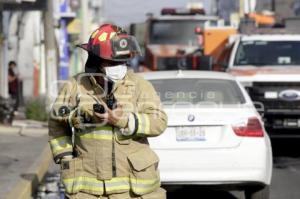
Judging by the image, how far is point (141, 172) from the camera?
4.60m

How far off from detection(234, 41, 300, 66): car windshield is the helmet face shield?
10.1 m

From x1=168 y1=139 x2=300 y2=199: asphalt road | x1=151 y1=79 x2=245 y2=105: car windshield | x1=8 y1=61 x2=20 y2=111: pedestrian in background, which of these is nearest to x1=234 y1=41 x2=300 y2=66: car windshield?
x1=168 y1=139 x2=300 y2=199: asphalt road

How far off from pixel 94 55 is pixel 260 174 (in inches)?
153

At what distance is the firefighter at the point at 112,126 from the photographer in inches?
179

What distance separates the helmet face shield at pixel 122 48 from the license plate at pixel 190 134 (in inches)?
142

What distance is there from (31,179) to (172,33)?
14.7m

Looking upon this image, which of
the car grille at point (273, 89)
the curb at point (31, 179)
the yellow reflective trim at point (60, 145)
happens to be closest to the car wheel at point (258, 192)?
the curb at point (31, 179)

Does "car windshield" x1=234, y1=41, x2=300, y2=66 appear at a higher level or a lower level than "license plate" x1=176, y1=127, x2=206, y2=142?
higher

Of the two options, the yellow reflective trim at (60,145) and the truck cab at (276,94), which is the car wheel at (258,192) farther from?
the truck cab at (276,94)

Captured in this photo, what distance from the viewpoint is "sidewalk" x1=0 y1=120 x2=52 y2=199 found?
9.28m

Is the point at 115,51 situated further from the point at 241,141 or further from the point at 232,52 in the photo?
the point at 232,52

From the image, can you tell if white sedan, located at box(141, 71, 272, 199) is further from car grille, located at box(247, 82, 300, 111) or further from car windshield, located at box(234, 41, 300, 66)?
car windshield, located at box(234, 41, 300, 66)

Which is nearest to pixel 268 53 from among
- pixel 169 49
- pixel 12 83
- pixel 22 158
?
pixel 22 158

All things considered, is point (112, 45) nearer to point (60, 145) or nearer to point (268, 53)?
point (60, 145)
